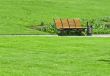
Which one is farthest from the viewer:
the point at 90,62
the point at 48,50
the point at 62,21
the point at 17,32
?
the point at 62,21

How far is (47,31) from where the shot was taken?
39562mm

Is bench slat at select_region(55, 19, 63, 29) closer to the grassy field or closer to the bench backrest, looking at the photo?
the bench backrest

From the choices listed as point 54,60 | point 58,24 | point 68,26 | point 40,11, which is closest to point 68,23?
point 68,26

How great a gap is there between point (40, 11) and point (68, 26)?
799 cm

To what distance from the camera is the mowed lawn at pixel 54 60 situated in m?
16.4

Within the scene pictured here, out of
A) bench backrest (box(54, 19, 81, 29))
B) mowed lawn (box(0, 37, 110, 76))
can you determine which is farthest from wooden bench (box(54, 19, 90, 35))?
mowed lawn (box(0, 37, 110, 76))

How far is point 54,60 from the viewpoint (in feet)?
64.5

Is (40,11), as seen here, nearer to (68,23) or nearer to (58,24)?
(68,23)

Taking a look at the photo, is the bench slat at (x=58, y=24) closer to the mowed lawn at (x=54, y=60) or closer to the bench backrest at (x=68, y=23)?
the bench backrest at (x=68, y=23)

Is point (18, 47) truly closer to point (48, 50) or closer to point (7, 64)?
point (48, 50)

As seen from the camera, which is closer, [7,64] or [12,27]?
[7,64]

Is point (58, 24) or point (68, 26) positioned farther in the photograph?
point (68, 26)

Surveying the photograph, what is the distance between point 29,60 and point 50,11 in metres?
28.5

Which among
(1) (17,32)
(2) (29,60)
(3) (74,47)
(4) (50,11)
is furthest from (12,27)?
(2) (29,60)
